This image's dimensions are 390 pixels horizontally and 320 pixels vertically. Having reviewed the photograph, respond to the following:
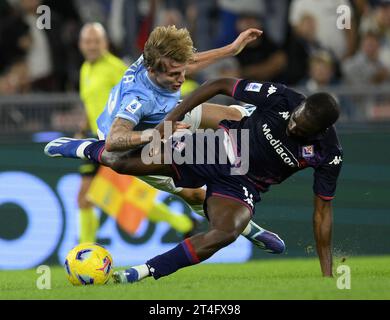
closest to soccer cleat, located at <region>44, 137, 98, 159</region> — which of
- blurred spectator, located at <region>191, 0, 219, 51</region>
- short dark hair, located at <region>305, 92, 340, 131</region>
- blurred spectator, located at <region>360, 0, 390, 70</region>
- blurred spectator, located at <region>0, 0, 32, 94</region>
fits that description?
short dark hair, located at <region>305, 92, 340, 131</region>

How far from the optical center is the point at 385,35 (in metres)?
15.8

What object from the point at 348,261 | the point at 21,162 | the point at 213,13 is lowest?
the point at 348,261

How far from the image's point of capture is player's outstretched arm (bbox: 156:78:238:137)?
9648 mm

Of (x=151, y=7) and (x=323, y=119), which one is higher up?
(x=151, y=7)

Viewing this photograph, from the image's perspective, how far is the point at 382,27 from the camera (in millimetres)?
15836

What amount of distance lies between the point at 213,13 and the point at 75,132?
10.9 ft

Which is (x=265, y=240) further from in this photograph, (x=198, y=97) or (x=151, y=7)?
(x=151, y=7)

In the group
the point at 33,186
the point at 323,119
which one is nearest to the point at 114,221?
the point at 33,186

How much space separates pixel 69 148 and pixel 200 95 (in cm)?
179

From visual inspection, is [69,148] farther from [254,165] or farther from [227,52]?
[254,165]

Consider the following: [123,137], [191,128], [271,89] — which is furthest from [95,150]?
[271,89]

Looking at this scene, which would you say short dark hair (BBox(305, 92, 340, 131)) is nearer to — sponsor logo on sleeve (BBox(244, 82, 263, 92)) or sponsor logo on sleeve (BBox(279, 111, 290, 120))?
sponsor logo on sleeve (BBox(279, 111, 290, 120))

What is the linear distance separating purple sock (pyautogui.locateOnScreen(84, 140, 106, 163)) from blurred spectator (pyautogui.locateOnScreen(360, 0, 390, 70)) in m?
6.41

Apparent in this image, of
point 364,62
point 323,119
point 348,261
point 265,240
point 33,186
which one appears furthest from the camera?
point 364,62
